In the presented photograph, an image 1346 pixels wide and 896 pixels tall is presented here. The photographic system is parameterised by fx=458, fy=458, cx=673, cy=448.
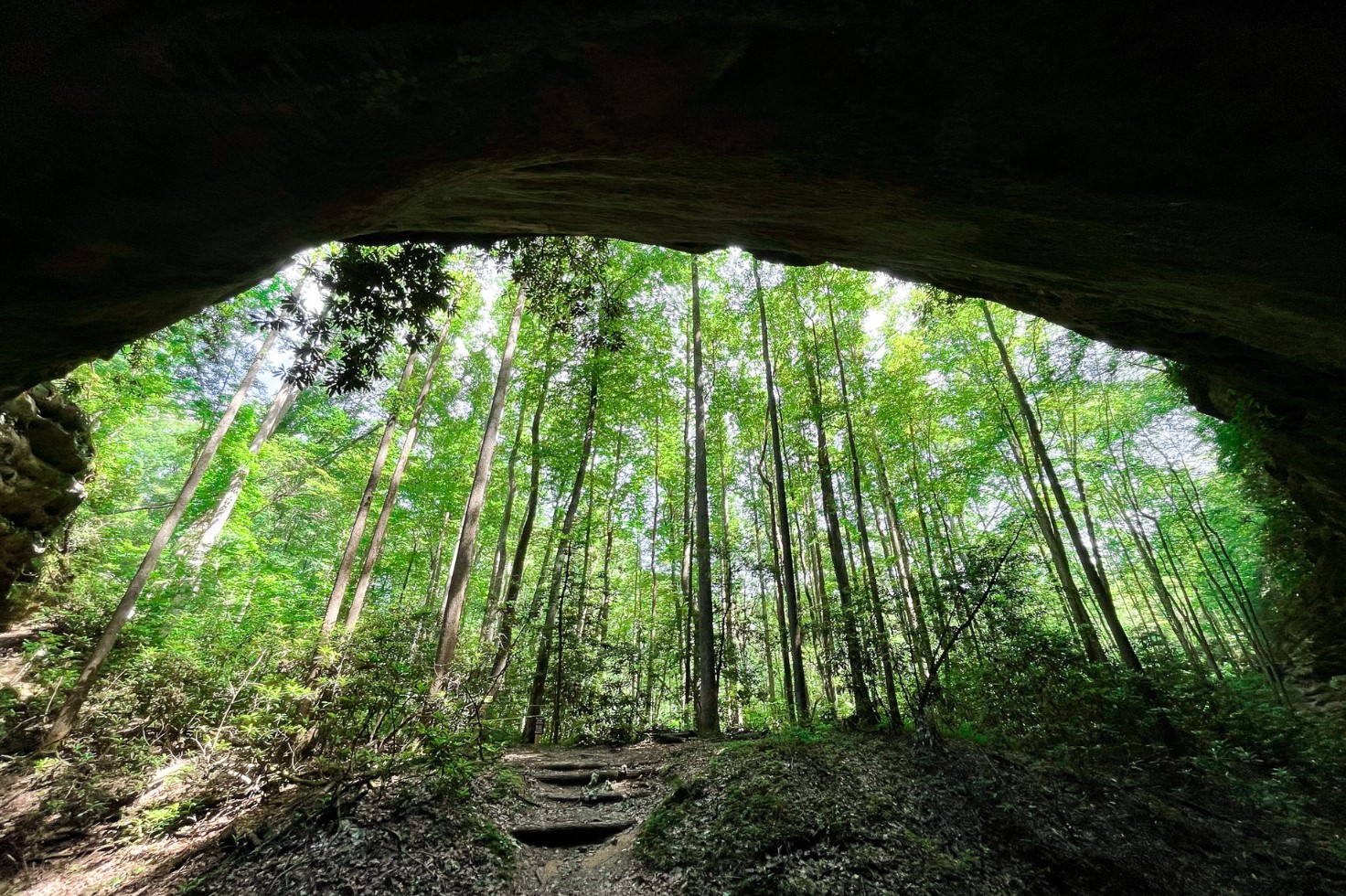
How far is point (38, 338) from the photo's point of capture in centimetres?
243

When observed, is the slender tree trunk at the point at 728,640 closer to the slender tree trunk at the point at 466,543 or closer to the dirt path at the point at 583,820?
the dirt path at the point at 583,820

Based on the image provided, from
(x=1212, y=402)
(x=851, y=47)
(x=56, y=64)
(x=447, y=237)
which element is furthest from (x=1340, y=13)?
(x=1212, y=402)

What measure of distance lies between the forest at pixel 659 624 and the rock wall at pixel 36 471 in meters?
0.39

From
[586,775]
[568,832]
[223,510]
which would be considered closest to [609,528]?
[586,775]

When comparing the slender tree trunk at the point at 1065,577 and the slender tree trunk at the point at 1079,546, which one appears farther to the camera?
the slender tree trunk at the point at 1065,577

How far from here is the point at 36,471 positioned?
7.44m

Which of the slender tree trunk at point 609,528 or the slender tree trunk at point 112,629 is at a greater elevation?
the slender tree trunk at point 609,528

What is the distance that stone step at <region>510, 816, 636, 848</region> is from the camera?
16.5ft

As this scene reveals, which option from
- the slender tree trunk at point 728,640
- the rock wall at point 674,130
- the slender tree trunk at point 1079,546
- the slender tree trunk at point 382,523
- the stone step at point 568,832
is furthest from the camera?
the slender tree trunk at point 728,640

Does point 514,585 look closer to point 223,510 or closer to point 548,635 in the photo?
point 548,635

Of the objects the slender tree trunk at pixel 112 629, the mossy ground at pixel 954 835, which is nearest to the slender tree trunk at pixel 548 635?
the mossy ground at pixel 954 835

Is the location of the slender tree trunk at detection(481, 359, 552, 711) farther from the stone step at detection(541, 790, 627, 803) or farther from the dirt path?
the stone step at detection(541, 790, 627, 803)

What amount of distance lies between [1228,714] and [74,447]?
19151 millimetres

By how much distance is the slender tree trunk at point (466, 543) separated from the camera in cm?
697
